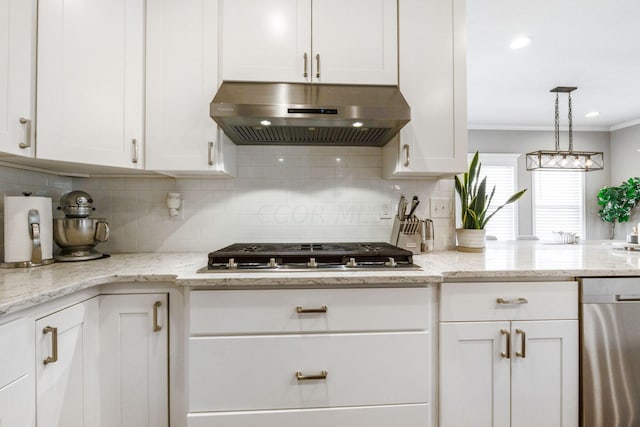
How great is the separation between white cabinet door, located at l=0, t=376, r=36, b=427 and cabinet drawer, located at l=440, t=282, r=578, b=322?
1.51 metres

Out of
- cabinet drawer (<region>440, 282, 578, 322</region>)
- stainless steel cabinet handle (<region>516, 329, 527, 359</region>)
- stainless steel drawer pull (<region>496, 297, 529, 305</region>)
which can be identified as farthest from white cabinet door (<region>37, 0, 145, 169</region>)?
stainless steel cabinet handle (<region>516, 329, 527, 359</region>)

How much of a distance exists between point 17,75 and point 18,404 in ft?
3.83

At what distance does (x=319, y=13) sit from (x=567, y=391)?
219cm

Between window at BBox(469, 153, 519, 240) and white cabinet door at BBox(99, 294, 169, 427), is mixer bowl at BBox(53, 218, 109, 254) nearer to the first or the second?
white cabinet door at BBox(99, 294, 169, 427)

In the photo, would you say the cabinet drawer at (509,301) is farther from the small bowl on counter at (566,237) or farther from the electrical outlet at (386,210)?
the small bowl on counter at (566,237)

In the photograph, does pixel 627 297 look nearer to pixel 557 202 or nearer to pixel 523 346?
pixel 523 346

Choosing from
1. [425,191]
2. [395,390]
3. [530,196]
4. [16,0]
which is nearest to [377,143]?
[425,191]

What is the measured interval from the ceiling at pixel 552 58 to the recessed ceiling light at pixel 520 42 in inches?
1.7

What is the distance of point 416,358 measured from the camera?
1.34m

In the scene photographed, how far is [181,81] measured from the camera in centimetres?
165

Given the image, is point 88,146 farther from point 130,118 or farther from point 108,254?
point 108,254

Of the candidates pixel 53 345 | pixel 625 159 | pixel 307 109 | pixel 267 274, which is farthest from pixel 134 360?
pixel 625 159

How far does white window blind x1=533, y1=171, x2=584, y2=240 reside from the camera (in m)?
5.78

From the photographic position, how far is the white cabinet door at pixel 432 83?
172 cm
